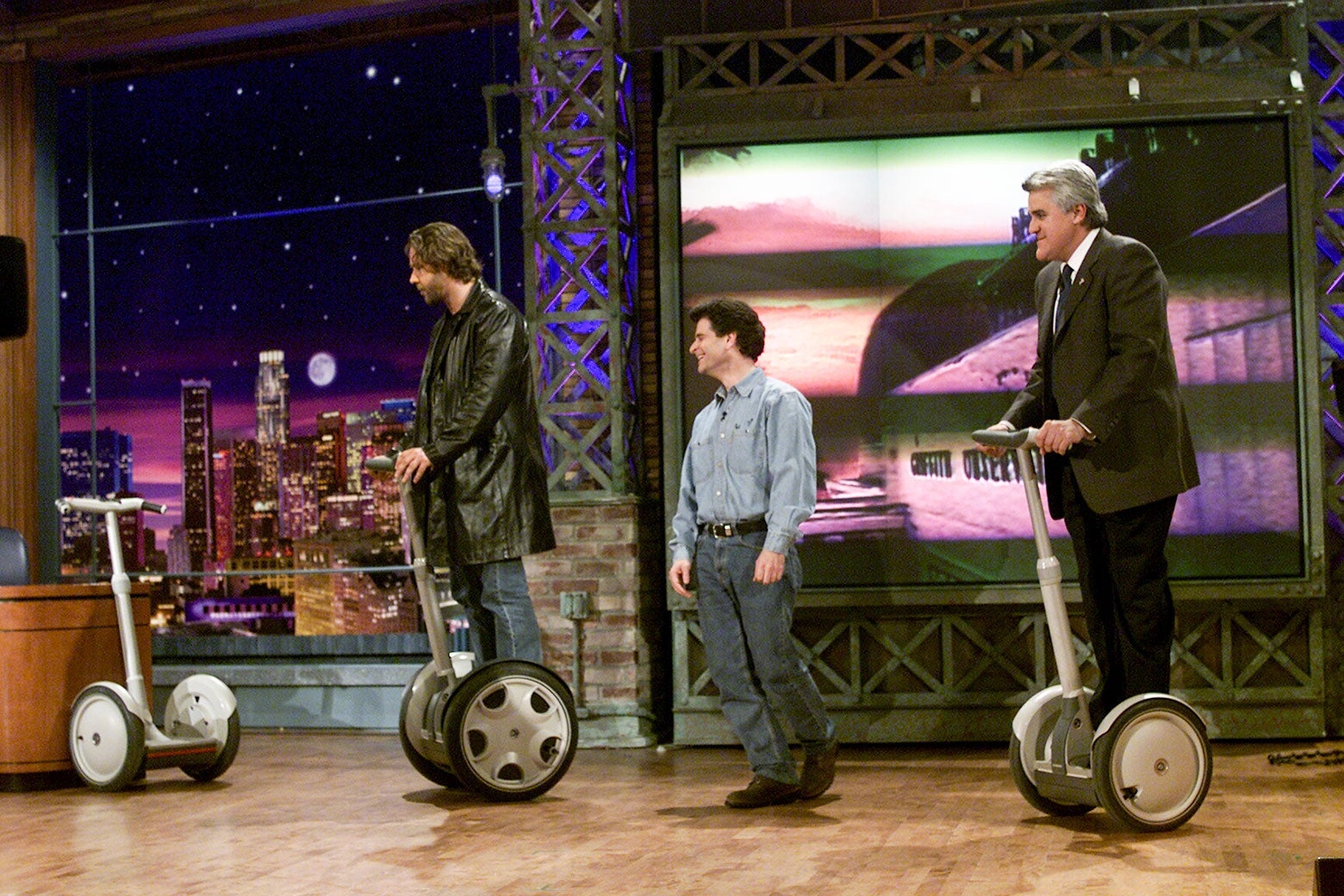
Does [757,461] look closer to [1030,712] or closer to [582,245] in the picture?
[1030,712]

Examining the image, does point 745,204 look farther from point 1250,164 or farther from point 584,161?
point 1250,164

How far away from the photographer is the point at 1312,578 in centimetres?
641

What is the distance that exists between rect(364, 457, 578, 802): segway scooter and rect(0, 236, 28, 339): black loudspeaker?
3.84 ft

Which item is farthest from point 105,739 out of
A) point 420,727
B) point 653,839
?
point 653,839

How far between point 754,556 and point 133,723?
2.38m

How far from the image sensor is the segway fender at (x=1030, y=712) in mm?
4371

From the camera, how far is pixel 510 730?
495 cm

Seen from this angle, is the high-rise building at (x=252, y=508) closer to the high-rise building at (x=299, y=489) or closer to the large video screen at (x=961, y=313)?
the high-rise building at (x=299, y=489)

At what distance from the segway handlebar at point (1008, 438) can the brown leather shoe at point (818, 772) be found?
122cm

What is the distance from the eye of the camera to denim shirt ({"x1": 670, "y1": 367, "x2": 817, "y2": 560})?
15.4 ft

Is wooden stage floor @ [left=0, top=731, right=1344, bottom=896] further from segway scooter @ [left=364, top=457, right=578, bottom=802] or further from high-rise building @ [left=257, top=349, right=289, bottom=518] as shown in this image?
high-rise building @ [left=257, top=349, right=289, bottom=518]

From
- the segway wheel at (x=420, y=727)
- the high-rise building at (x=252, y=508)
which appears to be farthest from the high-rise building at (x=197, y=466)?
the segway wheel at (x=420, y=727)

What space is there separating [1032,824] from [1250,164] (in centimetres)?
354

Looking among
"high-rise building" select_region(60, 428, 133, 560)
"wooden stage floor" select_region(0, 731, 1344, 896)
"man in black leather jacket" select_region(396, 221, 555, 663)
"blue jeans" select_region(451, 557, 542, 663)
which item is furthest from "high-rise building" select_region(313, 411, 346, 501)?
"blue jeans" select_region(451, 557, 542, 663)
